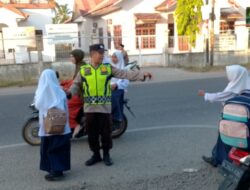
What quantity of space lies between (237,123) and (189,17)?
63.7ft

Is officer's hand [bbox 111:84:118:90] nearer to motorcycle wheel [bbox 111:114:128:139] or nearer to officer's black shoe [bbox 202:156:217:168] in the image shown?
motorcycle wheel [bbox 111:114:128:139]

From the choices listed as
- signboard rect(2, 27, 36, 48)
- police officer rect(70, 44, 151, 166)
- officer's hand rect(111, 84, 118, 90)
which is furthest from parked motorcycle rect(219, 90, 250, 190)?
signboard rect(2, 27, 36, 48)

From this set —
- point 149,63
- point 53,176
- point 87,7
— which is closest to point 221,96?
point 53,176

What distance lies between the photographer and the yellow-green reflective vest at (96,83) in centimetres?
528

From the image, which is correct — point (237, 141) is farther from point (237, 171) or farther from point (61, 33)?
point (61, 33)

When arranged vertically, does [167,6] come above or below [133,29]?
above

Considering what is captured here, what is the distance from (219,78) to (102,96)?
1088 centimetres

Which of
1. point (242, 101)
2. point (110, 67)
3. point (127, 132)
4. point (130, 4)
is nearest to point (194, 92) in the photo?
point (127, 132)

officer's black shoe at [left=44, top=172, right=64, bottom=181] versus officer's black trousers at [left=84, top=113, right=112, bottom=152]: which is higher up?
officer's black trousers at [left=84, top=113, right=112, bottom=152]

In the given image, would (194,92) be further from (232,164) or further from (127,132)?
(232,164)

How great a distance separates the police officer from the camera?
5285 mm

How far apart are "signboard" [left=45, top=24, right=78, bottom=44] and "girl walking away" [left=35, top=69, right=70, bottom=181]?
13.5 m

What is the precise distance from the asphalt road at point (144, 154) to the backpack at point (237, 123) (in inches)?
56.9

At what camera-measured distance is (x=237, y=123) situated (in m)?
3.23
